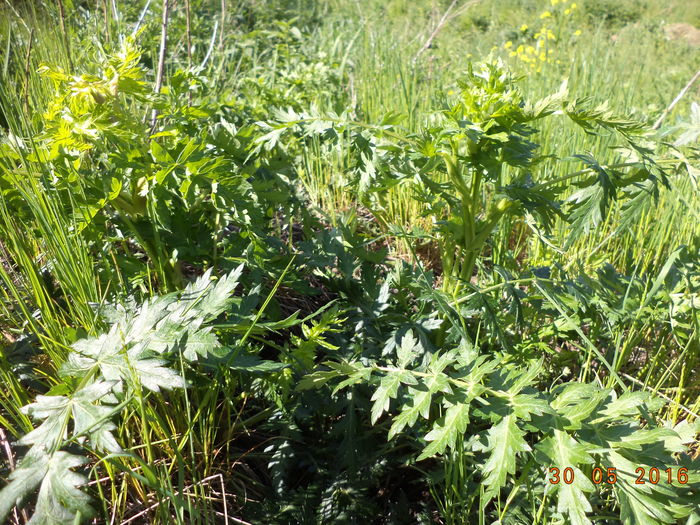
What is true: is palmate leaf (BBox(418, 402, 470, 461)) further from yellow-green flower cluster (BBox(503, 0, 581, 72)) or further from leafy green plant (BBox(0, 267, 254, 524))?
yellow-green flower cluster (BBox(503, 0, 581, 72))

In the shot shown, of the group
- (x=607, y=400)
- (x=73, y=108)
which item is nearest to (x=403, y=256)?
(x=607, y=400)

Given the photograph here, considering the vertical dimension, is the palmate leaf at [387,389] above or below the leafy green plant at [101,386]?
below

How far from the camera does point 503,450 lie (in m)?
1.01

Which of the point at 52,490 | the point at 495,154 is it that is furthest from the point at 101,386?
the point at 495,154

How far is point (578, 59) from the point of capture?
398 cm

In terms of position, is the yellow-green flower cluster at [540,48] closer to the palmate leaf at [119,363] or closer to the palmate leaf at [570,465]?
the palmate leaf at [570,465]

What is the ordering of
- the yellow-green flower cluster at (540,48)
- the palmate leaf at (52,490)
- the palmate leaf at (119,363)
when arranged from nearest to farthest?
the palmate leaf at (52,490) → the palmate leaf at (119,363) → the yellow-green flower cluster at (540,48)

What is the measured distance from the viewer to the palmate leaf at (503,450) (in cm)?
98

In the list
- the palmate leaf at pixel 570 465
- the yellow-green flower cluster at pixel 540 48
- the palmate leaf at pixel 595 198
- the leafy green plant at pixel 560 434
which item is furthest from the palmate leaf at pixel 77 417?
the yellow-green flower cluster at pixel 540 48

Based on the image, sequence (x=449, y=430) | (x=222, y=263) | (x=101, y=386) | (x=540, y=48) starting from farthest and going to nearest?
1. (x=540, y=48)
2. (x=222, y=263)
3. (x=449, y=430)
4. (x=101, y=386)

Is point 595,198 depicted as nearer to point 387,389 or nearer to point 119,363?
point 387,389

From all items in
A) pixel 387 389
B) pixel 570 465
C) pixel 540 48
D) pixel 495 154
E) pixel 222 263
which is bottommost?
pixel 540 48

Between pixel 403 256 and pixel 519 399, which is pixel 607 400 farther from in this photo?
pixel 403 256

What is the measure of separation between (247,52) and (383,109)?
1.50m
